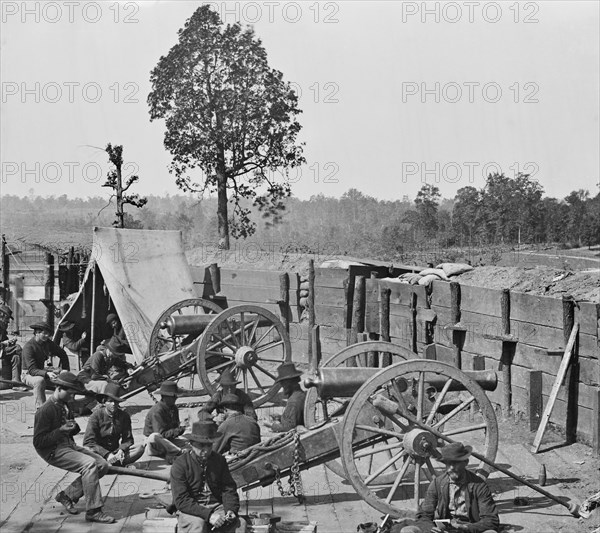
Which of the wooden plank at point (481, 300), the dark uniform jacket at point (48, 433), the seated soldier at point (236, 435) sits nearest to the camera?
the dark uniform jacket at point (48, 433)

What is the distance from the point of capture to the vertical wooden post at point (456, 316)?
12469 mm

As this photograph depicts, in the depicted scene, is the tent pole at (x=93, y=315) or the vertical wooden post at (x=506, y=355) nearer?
the vertical wooden post at (x=506, y=355)

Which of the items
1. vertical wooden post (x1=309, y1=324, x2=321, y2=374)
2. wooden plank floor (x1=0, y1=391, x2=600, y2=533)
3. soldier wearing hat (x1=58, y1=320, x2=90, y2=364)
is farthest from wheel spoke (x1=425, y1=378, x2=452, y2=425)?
soldier wearing hat (x1=58, y1=320, x2=90, y2=364)


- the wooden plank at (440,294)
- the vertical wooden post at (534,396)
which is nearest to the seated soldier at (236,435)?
the vertical wooden post at (534,396)

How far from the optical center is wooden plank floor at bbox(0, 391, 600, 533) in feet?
25.9

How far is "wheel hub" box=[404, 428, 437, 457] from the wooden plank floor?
95cm

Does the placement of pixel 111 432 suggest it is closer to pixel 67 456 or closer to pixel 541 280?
pixel 67 456

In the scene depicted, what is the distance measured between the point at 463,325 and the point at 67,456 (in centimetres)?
631

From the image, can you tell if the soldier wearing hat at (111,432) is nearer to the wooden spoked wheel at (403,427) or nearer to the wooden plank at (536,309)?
the wooden spoked wheel at (403,427)

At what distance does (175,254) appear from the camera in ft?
55.0

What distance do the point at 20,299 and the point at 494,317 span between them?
44.9 ft

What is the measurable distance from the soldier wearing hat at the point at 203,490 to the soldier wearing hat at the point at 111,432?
2.64 metres

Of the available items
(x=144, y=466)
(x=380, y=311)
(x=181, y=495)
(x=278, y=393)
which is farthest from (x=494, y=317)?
(x=181, y=495)

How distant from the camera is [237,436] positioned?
848cm
